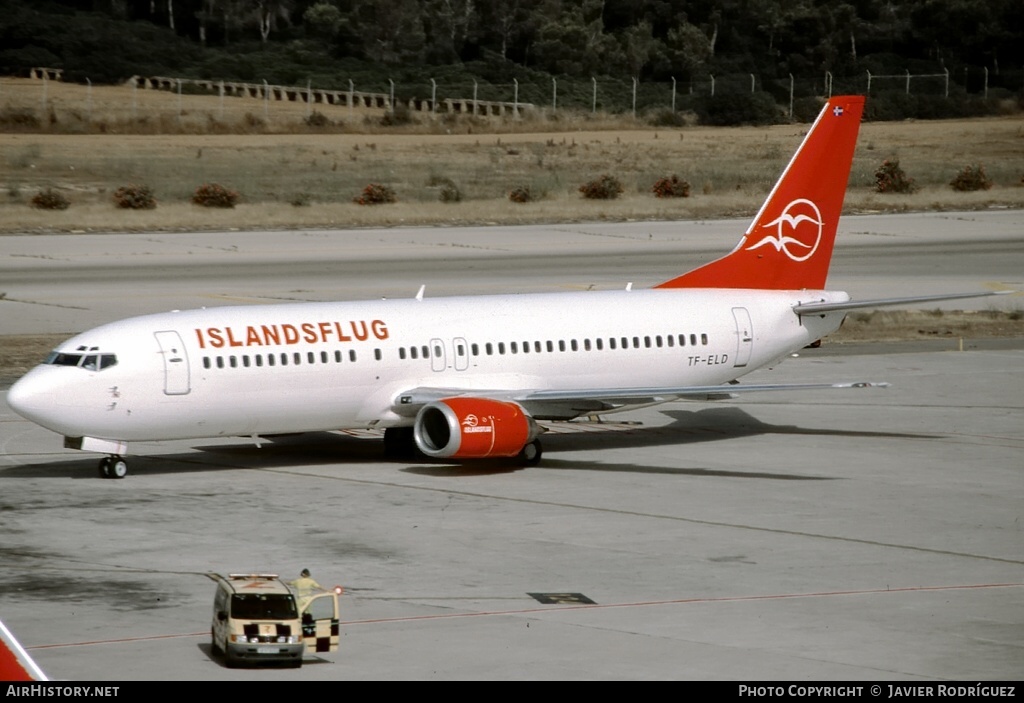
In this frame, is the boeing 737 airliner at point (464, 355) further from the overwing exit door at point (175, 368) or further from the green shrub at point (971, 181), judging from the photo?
the green shrub at point (971, 181)

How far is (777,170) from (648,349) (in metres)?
71.2

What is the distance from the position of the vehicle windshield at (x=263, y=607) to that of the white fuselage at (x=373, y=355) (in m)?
13.9

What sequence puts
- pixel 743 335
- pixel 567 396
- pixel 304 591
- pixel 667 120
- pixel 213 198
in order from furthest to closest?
pixel 667 120
pixel 213 198
pixel 743 335
pixel 567 396
pixel 304 591

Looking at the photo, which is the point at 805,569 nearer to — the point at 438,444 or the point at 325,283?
the point at 438,444

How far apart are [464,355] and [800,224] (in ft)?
34.0

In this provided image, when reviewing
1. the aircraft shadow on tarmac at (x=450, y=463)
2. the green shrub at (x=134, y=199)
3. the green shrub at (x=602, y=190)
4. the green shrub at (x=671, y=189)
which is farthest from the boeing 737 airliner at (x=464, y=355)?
the green shrub at (x=671, y=189)

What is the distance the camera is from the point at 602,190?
9675 cm

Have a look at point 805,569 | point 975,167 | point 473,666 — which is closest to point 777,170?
point 975,167

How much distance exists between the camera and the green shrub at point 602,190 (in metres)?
96.6

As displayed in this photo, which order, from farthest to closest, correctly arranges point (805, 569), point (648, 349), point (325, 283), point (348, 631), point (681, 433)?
point (325, 283) → point (681, 433) → point (648, 349) → point (805, 569) → point (348, 631)

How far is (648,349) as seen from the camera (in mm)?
40281

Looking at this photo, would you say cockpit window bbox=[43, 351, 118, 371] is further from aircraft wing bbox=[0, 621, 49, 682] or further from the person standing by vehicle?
aircraft wing bbox=[0, 621, 49, 682]

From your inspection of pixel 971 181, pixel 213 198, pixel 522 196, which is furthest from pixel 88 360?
pixel 971 181

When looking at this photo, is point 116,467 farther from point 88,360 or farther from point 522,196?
point 522,196
